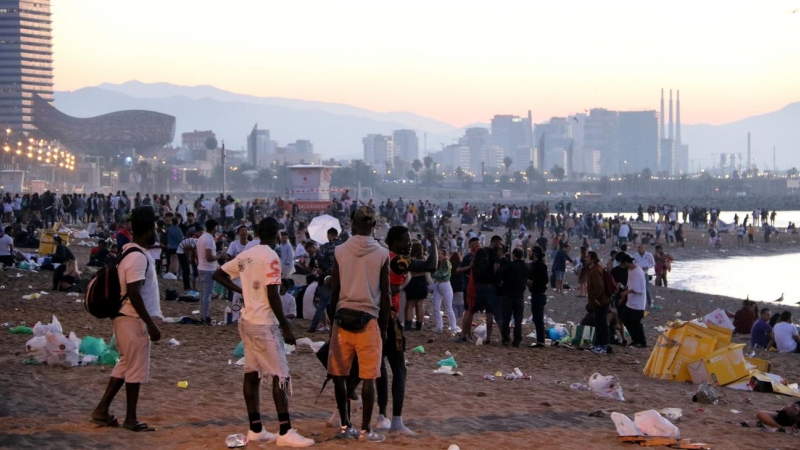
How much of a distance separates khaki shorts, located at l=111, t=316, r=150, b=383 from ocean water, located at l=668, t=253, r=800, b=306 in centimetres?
2711

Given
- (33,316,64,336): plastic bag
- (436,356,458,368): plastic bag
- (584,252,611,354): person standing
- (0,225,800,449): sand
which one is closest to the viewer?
(0,225,800,449): sand

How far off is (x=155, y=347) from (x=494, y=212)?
3481 cm

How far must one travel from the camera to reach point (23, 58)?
185 meters

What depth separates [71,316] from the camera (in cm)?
1316

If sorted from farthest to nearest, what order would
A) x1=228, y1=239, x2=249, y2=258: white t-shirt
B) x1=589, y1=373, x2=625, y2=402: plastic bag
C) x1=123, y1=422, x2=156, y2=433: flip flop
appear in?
x1=228, y1=239, x2=249, y2=258: white t-shirt, x1=589, y1=373, x2=625, y2=402: plastic bag, x1=123, y1=422, x2=156, y2=433: flip flop

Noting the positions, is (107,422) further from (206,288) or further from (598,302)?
(598,302)

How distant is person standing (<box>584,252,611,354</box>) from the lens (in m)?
12.4

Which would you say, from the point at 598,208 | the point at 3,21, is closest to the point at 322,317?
the point at 598,208

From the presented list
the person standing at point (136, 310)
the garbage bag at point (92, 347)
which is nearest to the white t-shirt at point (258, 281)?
the person standing at point (136, 310)

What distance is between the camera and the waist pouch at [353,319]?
621 centimetres

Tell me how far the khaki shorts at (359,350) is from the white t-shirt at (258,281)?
47 centimetres

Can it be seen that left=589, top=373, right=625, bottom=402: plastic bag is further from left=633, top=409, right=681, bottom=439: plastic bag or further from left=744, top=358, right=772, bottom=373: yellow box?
left=744, top=358, right=772, bottom=373: yellow box

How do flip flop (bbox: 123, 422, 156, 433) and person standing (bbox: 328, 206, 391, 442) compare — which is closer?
person standing (bbox: 328, 206, 391, 442)

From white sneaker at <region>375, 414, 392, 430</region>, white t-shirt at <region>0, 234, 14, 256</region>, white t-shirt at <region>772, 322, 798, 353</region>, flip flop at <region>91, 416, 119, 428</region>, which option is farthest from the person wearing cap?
white t-shirt at <region>0, 234, 14, 256</region>
